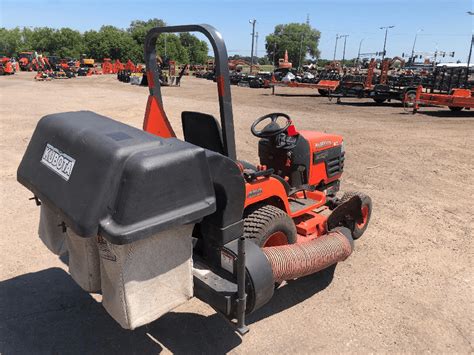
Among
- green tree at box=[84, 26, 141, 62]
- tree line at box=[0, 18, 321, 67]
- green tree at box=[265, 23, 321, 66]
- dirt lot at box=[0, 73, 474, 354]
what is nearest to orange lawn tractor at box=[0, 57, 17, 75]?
dirt lot at box=[0, 73, 474, 354]

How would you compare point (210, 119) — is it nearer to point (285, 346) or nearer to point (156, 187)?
point (156, 187)

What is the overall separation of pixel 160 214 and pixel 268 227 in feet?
4.27

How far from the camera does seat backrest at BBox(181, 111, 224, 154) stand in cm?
280

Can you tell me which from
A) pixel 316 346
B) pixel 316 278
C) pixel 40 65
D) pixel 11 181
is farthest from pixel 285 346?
pixel 40 65

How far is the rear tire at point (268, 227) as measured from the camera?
3.07 m

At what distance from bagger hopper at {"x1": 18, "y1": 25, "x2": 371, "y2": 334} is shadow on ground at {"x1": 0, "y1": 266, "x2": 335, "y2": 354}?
52 centimetres

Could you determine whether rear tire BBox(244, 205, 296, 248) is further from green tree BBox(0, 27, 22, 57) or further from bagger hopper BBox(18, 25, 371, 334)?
green tree BBox(0, 27, 22, 57)

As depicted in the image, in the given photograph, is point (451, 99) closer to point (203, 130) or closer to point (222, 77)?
point (203, 130)

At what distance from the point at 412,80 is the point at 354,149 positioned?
488 inches

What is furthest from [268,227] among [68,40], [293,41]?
[293,41]

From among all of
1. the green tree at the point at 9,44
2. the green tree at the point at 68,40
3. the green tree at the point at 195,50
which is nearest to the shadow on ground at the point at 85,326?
the green tree at the point at 195,50

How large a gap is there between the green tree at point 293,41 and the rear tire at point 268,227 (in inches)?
3775

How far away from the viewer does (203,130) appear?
9.54 feet

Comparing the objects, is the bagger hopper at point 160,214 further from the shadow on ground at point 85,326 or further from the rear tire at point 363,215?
the rear tire at point 363,215
